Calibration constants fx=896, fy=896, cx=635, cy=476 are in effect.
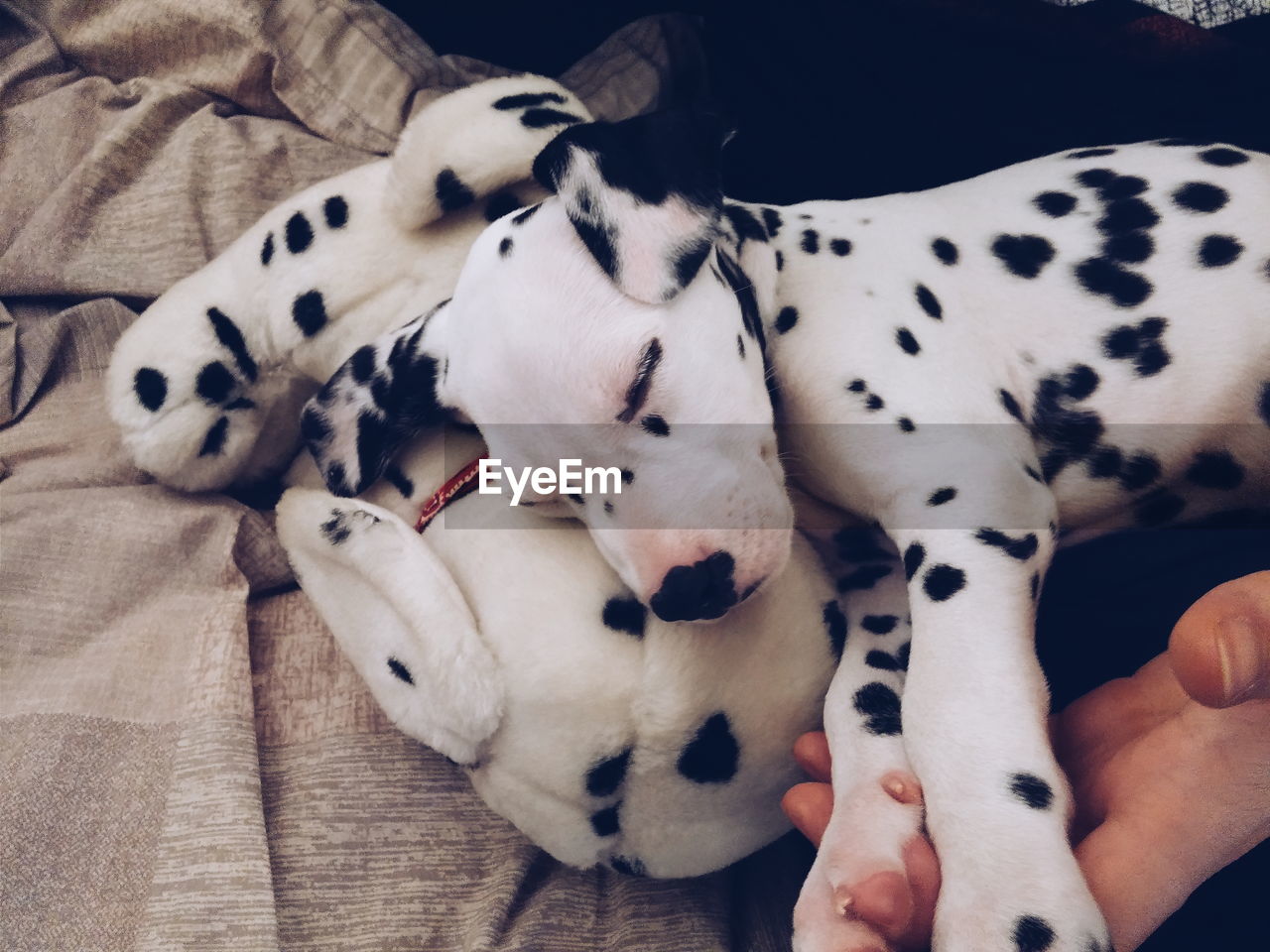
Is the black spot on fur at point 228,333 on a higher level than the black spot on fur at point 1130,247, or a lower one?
lower

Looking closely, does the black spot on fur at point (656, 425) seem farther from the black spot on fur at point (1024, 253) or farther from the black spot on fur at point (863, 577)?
the black spot on fur at point (1024, 253)

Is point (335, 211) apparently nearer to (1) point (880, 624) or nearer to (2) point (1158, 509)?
(1) point (880, 624)

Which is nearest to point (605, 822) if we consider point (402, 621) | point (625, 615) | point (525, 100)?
point (625, 615)

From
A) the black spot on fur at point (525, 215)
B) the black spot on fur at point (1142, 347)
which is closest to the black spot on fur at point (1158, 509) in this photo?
the black spot on fur at point (1142, 347)

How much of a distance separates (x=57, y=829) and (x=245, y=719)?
0.92ft

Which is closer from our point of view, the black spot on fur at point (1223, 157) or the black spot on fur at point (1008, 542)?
the black spot on fur at point (1008, 542)

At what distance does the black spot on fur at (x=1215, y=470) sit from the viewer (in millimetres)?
1320

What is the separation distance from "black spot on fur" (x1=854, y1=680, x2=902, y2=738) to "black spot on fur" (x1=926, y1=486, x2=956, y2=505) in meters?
0.26

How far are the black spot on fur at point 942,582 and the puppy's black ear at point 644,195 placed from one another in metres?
0.49

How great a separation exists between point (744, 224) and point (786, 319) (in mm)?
171

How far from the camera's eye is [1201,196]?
136 cm

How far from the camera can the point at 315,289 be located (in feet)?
4.80

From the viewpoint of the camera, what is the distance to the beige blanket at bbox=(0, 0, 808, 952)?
1.31m

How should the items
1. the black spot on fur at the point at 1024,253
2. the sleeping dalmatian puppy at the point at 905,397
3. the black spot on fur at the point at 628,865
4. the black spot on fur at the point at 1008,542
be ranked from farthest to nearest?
the black spot on fur at the point at 1024,253, the black spot on fur at the point at 628,865, the black spot on fur at the point at 1008,542, the sleeping dalmatian puppy at the point at 905,397
